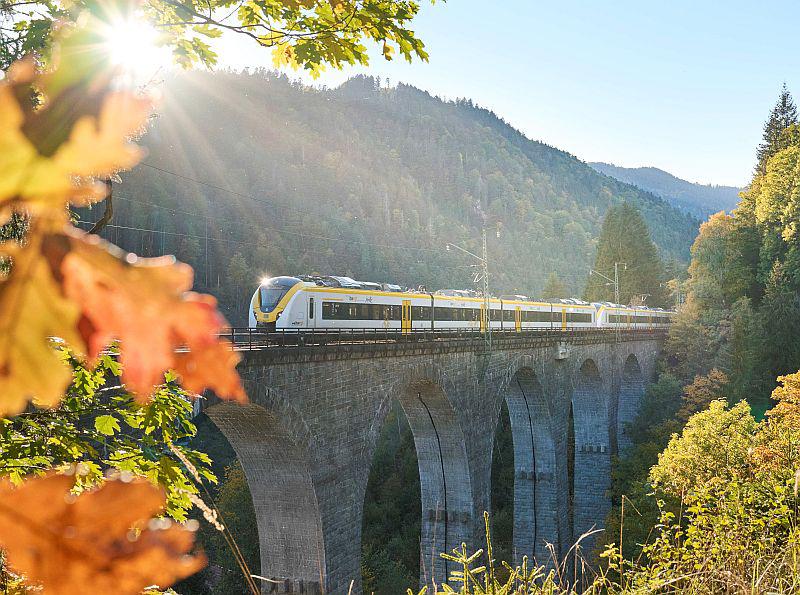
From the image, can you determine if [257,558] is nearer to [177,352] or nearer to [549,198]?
[177,352]

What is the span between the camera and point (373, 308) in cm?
1983

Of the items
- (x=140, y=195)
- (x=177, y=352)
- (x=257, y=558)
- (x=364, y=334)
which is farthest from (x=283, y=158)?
(x=177, y=352)

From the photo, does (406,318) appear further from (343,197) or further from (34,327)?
(343,197)

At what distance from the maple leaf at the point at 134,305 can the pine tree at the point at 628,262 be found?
64501 mm

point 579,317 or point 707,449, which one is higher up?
point 579,317

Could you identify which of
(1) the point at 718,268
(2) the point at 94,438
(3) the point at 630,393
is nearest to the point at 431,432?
(2) the point at 94,438

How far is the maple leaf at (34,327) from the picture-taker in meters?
0.39

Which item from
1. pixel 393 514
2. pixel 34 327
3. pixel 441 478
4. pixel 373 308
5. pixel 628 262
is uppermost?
pixel 628 262

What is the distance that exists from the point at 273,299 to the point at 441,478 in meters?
9.53

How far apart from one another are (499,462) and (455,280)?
63.8 meters

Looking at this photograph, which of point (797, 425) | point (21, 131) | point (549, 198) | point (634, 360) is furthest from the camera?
point (549, 198)

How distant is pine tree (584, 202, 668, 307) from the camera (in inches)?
2469

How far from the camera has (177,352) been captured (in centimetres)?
47

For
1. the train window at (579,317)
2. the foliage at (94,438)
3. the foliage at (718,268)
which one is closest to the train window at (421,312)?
the train window at (579,317)
